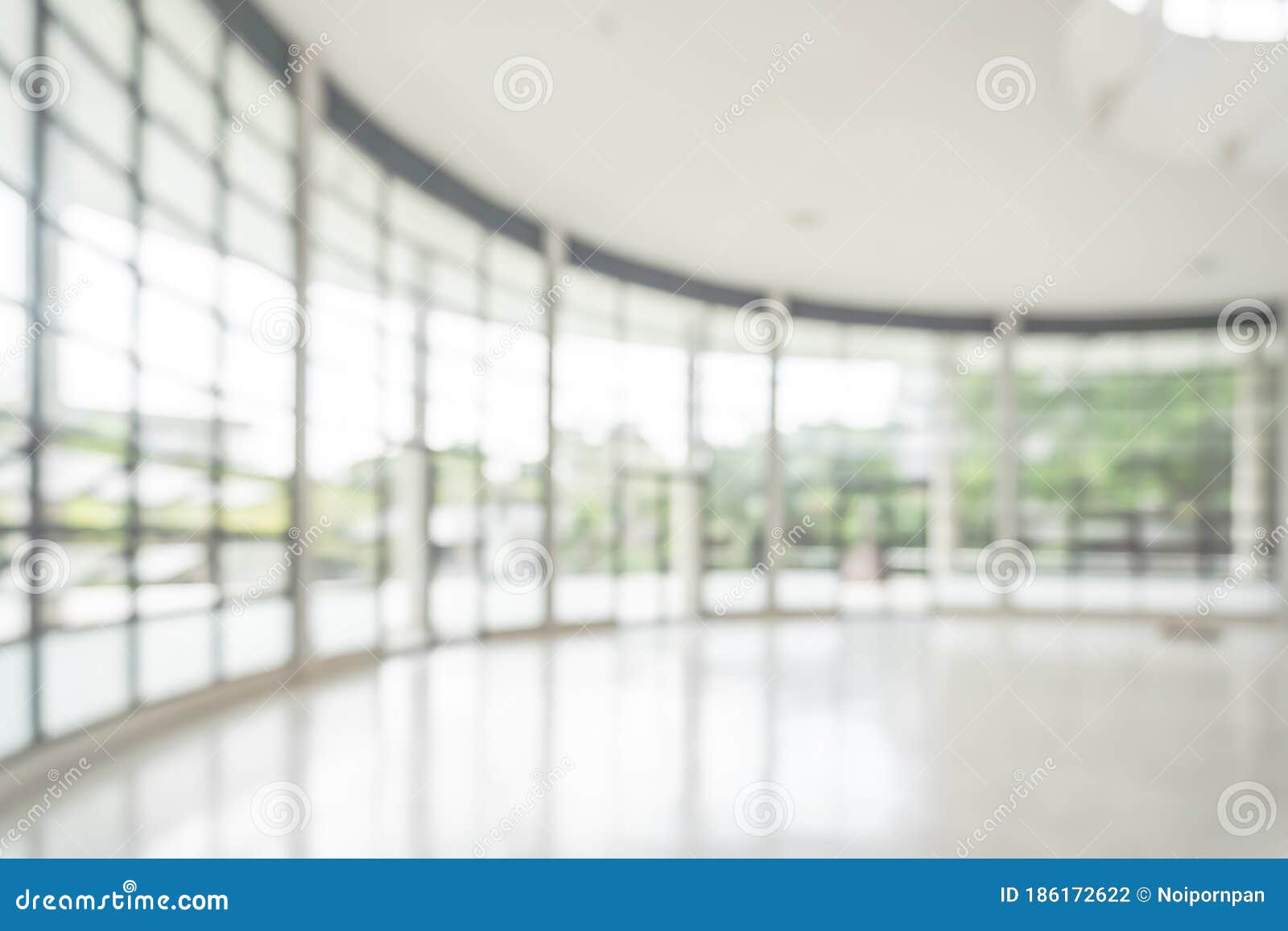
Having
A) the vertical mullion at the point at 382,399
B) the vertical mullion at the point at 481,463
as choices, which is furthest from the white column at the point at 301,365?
the vertical mullion at the point at 481,463

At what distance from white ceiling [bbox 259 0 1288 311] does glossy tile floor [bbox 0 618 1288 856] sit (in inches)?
189

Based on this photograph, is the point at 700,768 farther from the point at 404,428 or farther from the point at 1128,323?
the point at 1128,323

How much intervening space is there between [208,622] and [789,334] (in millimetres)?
10096

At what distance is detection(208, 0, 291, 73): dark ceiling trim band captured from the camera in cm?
632

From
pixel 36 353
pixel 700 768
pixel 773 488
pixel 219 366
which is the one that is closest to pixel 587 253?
pixel 773 488

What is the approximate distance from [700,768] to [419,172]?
646 cm

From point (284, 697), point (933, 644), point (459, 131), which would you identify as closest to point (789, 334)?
point (933, 644)

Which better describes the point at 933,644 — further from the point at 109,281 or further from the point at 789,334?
the point at 109,281

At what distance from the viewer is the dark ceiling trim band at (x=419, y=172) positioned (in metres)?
7.75

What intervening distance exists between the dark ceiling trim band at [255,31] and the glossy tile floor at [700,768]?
4.79 metres

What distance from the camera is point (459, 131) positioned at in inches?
323

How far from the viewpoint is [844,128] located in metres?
8.06

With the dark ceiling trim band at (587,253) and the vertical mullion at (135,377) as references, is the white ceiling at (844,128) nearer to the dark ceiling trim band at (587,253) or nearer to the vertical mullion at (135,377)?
the dark ceiling trim band at (587,253)

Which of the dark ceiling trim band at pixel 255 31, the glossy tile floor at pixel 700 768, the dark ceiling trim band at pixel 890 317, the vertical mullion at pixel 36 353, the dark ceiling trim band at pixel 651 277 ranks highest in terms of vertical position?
the dark ceiling trim band at pixel 890 317
